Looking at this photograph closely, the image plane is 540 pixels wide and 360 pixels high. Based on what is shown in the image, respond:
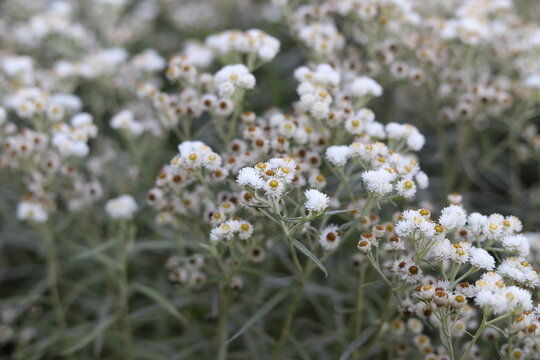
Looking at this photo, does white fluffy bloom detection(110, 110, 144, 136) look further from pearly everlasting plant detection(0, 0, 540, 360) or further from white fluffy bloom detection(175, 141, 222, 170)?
white fluffy bloom detection(175, 141, 222, 170)

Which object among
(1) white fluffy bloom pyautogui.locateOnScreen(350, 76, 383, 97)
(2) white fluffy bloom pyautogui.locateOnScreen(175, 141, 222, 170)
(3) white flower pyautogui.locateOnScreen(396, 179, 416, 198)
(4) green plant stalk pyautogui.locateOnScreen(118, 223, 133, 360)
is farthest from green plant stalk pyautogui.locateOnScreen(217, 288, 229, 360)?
(1) white fluffy bloom pyautogui.locateOnScreen(350, 76, 383, 97)

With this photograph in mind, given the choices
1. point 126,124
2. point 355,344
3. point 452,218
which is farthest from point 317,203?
point 126,124

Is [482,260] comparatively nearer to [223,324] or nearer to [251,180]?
[251,180]

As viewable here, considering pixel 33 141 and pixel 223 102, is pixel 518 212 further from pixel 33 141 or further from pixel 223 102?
pixel 33 141

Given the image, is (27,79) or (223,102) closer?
(223,102)

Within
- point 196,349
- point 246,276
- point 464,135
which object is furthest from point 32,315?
point 464,135

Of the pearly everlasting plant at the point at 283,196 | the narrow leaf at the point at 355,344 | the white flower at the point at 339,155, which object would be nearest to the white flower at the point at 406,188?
the pearly everlasting plant at the point at 283,196
